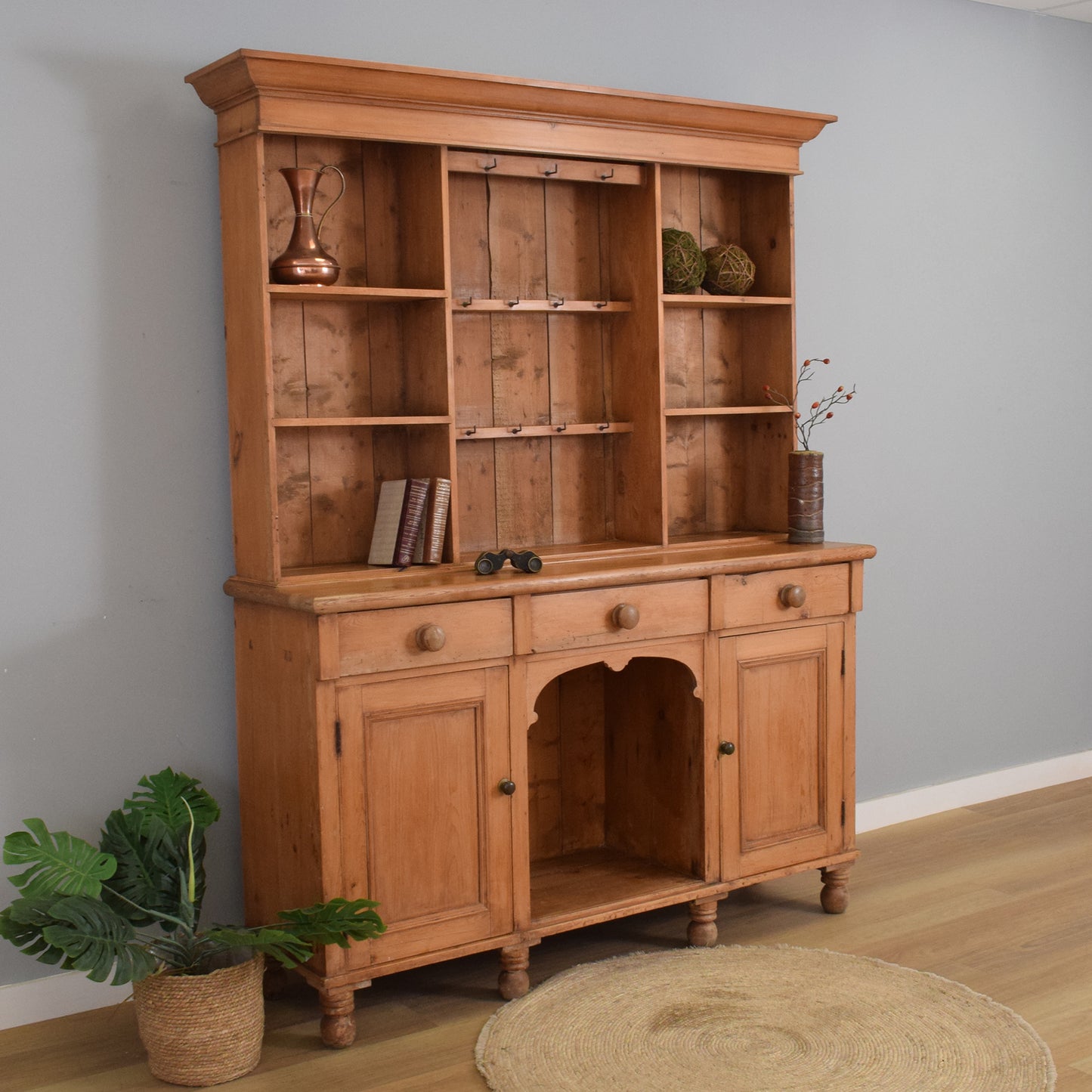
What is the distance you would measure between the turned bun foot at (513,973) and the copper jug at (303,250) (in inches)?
63.4

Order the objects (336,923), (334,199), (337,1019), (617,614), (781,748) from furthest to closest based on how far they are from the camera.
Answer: (781,748)
(334,199)
(617,614)
(337,1019)
(336,923)

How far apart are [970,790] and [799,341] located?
1699 millimetres

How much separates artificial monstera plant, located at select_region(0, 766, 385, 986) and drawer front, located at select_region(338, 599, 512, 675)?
19.8 inches

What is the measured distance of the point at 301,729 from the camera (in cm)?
286

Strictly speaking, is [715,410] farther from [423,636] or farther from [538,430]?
[423,636]

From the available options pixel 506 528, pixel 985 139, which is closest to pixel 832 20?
pixel 985 139

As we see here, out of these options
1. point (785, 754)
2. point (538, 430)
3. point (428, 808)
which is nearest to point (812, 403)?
point (538, 430)

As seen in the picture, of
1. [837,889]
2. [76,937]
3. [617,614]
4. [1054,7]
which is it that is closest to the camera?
[76,937]

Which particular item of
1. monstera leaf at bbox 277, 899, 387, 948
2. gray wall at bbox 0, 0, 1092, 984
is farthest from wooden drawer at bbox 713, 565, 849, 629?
monstera leaf at bbox 277, 899, 387, 948

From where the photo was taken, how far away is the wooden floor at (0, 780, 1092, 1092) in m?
2.77

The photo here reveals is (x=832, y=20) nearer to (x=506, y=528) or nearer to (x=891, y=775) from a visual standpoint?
(x=506, y=528)

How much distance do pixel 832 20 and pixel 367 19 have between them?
1.59 m

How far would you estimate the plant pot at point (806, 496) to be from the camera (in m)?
3.62

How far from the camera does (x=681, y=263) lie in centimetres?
360
